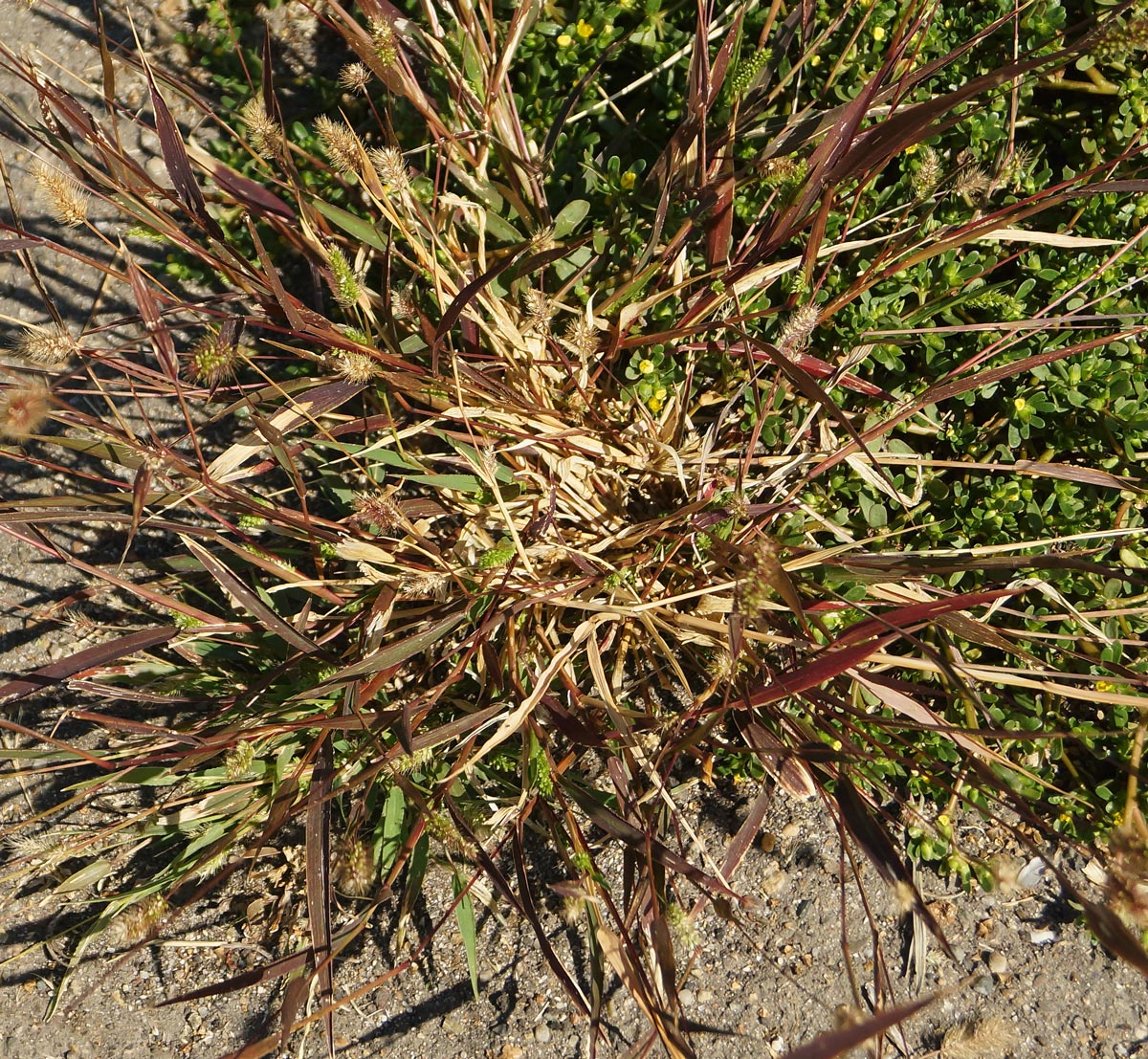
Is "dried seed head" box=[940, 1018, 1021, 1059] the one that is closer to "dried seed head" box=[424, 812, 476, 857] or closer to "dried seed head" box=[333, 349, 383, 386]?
"dried seed head" box=[424, 812, 476, 857]

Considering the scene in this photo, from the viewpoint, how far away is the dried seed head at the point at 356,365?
133cm

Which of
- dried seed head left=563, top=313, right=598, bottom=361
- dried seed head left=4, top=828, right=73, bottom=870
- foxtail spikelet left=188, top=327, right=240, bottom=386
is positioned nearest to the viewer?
foxtail spikelet left=188, top=327, right=240, bottom=386

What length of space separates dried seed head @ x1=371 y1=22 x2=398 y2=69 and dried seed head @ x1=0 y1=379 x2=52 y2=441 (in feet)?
2.29

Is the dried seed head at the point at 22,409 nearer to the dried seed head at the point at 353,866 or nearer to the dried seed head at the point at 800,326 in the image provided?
the dried seed head at the point at 353,866

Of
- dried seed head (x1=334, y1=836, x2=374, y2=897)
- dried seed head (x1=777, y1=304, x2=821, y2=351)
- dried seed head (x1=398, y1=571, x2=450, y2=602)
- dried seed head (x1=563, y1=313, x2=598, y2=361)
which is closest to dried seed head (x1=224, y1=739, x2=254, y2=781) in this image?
dried seed head (x1=334, y1=836, x2=374, y2=897)

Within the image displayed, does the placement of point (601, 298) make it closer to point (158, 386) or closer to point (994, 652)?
point (158, 386)

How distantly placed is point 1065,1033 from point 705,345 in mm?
1371

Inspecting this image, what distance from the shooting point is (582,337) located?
144cm

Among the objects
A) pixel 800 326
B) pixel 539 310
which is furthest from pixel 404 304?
pixel 800 326

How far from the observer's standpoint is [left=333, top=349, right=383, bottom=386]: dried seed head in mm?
1325

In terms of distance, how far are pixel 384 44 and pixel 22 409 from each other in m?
0.74

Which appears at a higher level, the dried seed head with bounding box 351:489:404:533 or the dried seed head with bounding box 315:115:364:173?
the dried seed head with bounding box 315:115:364:173

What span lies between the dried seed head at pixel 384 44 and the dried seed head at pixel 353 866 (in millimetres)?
1156

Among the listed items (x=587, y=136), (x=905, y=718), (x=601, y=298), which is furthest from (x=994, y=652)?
(x=587, y=136)
